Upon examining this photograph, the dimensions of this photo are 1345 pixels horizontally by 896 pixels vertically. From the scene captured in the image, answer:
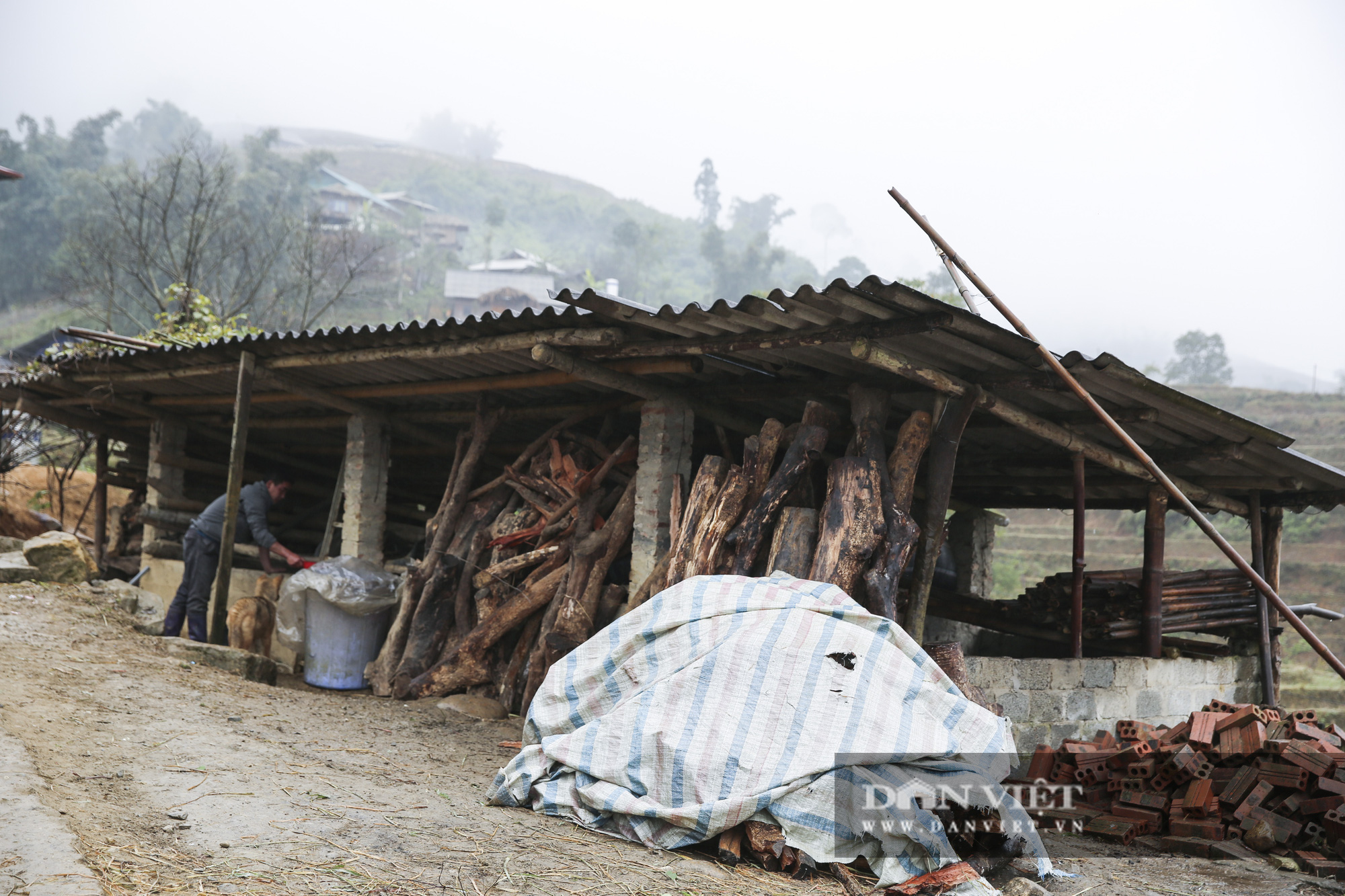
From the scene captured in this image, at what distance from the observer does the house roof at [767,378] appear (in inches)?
194

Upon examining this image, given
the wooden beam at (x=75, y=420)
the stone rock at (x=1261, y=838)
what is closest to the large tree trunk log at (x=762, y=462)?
the stone rock at (x=1261, y=838)

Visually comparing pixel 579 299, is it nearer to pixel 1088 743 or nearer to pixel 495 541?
pixel 495 541

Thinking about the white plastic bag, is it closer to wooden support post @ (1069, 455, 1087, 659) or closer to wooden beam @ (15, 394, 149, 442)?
wooden beam @ (15, 394, 149, 442)

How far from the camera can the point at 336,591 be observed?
7566mm

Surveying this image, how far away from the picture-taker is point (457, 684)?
735 cm

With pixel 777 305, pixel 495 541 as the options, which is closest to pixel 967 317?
pixel 777 305

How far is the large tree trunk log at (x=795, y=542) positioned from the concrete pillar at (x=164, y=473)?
8443mm

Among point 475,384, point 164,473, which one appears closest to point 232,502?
point 475,384

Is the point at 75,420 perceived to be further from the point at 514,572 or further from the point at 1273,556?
the point at 1273,556

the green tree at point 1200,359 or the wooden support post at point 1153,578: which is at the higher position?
the green tree at point 1200,359

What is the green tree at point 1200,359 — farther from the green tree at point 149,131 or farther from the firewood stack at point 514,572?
the green tree at point 149,131

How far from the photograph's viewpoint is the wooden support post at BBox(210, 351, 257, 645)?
7812 mm

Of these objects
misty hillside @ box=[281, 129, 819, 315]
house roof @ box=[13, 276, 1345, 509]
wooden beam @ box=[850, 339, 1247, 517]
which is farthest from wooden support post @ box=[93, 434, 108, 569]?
misty hillside @ box=[281, 129, 819, 315]

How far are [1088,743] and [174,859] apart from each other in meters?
5.48
